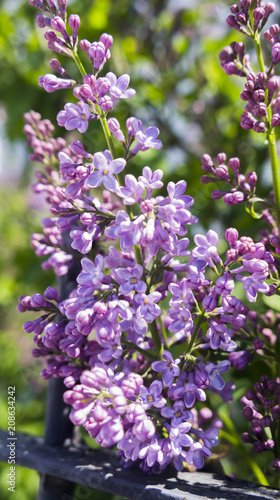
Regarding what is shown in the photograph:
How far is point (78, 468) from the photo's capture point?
0.43m

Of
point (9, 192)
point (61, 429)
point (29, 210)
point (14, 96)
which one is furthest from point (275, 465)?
point (9, 192)

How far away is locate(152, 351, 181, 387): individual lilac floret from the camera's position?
1.21 feet

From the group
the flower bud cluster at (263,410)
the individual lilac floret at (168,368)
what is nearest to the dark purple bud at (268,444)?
the flower bud cluster at (263,410)

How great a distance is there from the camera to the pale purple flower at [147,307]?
35 centimetres

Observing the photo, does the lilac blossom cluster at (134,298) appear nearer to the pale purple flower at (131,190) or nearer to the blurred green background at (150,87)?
the pale purple flower at (131,190)

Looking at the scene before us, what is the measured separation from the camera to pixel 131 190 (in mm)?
360

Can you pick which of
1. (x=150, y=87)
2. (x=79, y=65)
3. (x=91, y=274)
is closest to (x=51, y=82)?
(x=79, y=65)

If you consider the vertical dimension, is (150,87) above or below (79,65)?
above

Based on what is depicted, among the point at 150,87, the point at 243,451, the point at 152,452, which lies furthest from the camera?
the point at 150,87

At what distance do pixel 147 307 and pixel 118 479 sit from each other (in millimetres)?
148

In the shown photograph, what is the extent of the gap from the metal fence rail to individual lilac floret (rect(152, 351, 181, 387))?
0.08 meters

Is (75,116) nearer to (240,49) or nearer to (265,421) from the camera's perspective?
(240,49)

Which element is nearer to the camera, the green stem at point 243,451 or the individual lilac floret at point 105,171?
the individual lilac floret at point 105,171

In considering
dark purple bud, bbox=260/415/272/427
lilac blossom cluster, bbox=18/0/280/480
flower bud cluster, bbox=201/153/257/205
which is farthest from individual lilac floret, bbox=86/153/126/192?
dark purple bud, bbox=260/415/272/427
